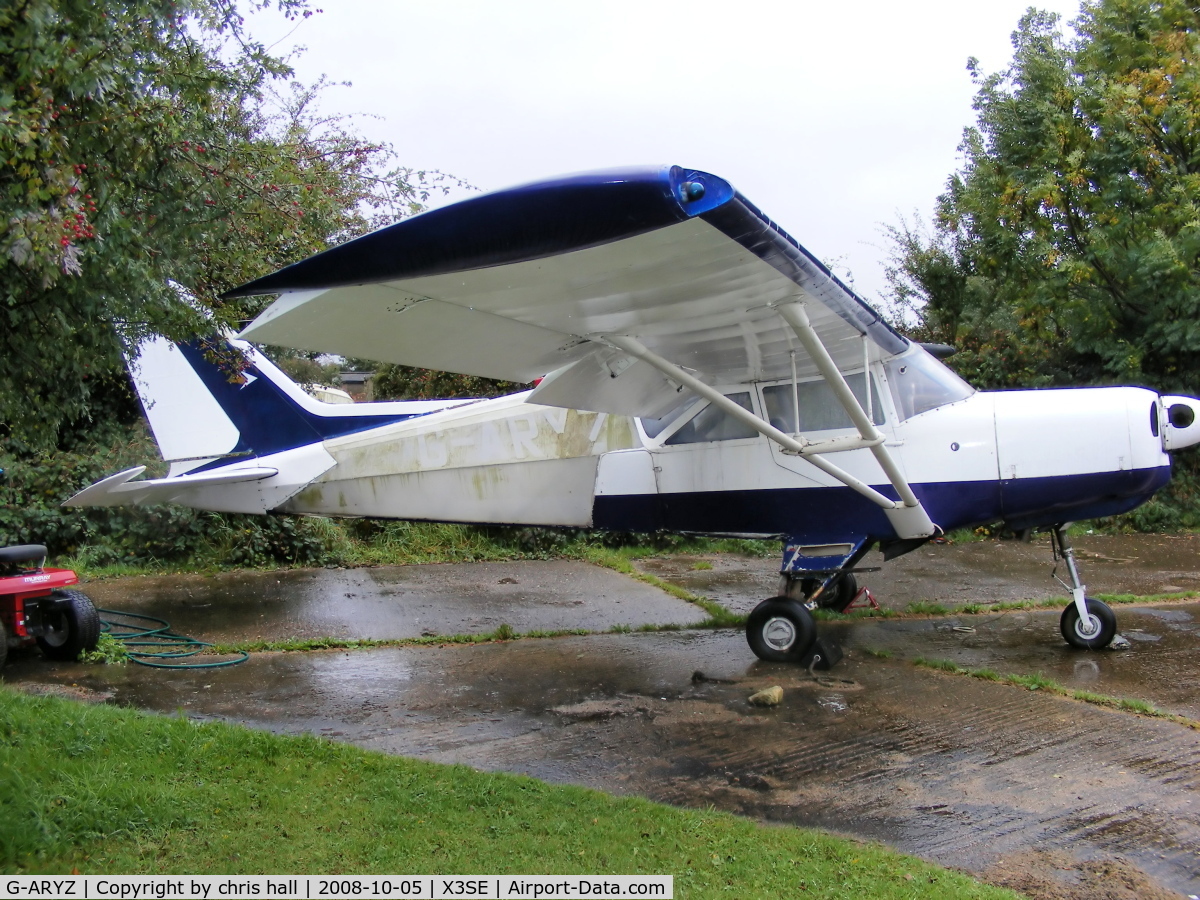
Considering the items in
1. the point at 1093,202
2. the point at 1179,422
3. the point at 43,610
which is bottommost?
the point at 43,610

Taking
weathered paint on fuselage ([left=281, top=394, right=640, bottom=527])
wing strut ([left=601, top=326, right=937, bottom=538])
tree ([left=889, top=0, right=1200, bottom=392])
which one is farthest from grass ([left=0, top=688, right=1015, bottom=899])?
tree ([left=889, top=0, right=1200, bottom=392])

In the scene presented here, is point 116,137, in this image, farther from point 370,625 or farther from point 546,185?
point 370,625

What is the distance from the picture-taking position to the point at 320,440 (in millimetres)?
8383

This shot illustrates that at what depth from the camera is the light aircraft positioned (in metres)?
3.76

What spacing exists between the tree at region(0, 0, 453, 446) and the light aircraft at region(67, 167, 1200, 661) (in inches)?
19.8

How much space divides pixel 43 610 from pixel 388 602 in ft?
10.0

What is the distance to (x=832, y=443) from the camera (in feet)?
19.7

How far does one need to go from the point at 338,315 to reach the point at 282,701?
2667 millimetres

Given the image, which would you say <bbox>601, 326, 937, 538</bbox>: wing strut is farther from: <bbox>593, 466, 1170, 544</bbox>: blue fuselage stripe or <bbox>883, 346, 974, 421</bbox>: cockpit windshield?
<bbox>883, 346, 974, 421</bbox>: cockpit windshield

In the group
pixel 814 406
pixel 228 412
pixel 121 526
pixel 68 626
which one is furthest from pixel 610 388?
pixel 121 526

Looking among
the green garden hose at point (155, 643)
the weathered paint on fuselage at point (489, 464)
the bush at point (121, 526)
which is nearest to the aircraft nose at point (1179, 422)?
the weathered paint on fuselage at point (489, 464)

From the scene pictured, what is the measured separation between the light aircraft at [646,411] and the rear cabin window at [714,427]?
0.02m

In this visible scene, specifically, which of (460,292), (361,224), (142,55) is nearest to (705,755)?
(460,292)

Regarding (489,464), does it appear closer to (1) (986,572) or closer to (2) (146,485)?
(2) (146,485)
